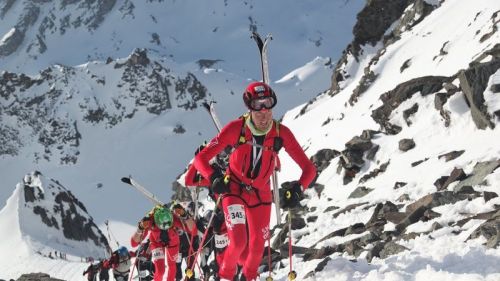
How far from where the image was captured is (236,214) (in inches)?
323

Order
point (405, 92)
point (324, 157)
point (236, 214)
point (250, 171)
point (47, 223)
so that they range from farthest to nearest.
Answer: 1. point (47, 223)
2. point (324, 157)
3. point (405, 92)
4. point (250, 171)
5. point (236, 214)

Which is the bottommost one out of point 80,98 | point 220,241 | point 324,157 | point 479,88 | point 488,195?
point 488,195

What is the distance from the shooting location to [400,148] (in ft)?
75.0

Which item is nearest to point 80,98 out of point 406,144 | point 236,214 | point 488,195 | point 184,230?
point 406,144

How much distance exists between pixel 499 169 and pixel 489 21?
20.1 m

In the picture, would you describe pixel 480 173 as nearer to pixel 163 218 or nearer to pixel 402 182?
pixel 402 182

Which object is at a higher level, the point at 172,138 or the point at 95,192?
the point at 172,138

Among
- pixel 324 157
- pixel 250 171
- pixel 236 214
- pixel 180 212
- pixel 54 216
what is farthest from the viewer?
pixel 54 216

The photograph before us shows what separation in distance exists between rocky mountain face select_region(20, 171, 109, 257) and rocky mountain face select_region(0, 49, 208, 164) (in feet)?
282

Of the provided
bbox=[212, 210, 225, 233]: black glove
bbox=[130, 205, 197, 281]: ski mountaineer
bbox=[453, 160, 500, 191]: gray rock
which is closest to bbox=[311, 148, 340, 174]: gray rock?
bbox=[453, 160, 500, 191]: gray rock

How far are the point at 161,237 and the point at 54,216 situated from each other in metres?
66.2

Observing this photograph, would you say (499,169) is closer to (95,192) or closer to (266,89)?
(266,89)

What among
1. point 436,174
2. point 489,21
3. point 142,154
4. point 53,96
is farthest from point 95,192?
point 436,174

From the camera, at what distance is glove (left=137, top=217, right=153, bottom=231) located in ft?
42.3
